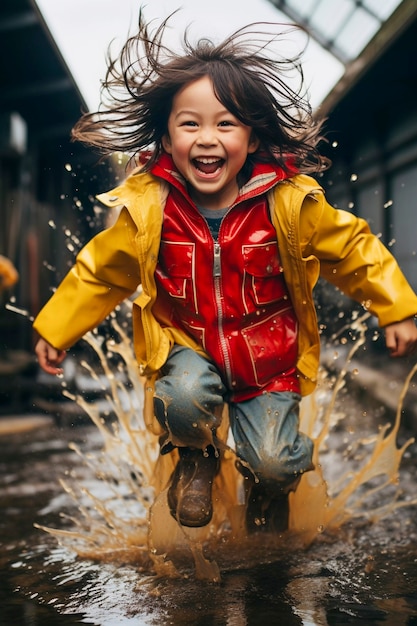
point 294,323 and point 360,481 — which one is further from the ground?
point 294,323

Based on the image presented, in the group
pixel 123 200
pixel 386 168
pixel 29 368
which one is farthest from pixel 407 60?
pixel 123 200

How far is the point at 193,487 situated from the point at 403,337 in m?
0.78

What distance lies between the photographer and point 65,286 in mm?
3109

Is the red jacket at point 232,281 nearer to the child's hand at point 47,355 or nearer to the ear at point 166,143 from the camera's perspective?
the ear at point 166,143

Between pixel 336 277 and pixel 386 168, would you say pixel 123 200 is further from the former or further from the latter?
pixel 386 168

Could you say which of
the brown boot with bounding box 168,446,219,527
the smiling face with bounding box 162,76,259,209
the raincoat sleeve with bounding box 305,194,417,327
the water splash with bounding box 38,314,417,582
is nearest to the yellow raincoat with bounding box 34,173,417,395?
the raincoat sleeve with bounding box 305,194,417,327

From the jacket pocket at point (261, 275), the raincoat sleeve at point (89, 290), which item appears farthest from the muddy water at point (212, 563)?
the jacket pocket at point (261, 275)

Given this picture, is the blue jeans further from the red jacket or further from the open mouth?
the open mouth

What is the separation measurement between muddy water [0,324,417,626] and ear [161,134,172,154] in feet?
3.68

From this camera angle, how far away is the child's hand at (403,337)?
9.69 feet

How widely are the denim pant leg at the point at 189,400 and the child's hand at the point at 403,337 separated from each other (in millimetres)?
539

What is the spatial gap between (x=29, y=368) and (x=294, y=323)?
553cm

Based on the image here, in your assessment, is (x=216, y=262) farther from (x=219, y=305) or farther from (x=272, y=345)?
(x=272, y=345)

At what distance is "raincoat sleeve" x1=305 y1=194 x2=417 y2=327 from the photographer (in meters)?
2.95
